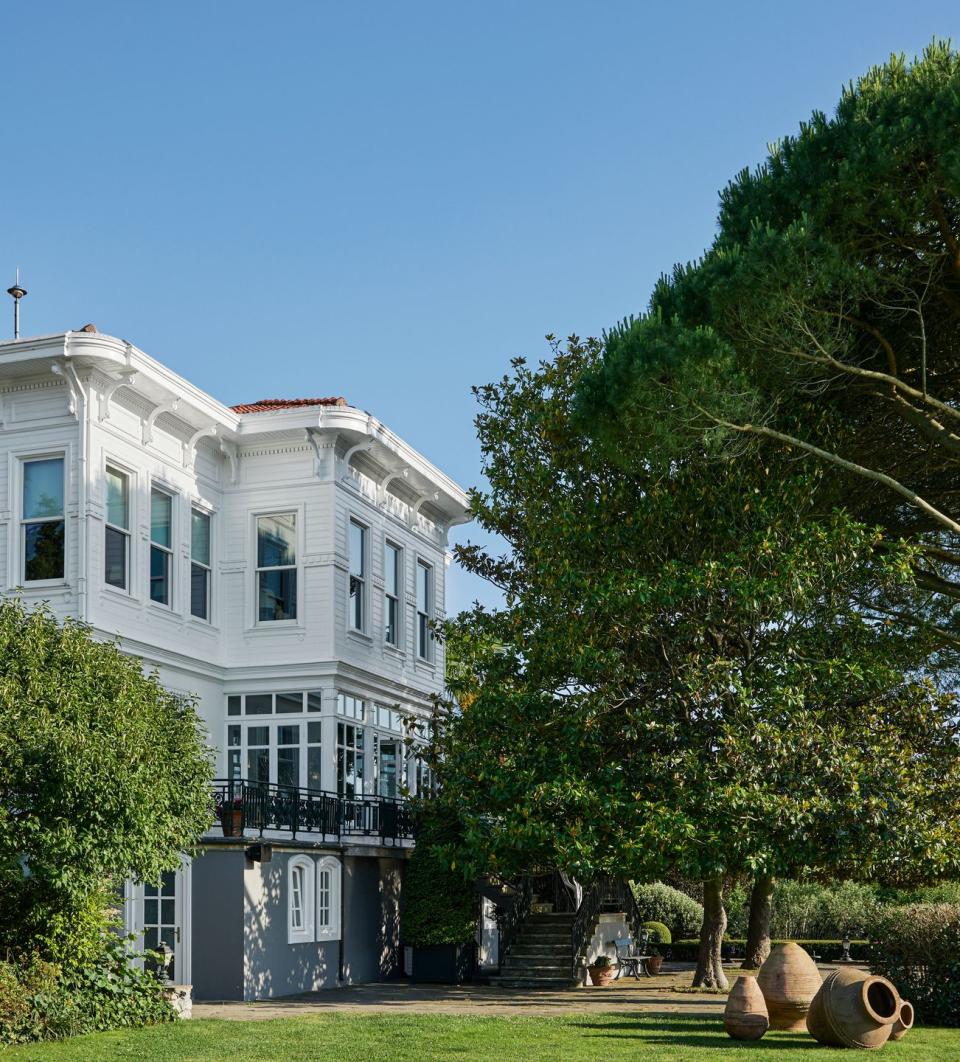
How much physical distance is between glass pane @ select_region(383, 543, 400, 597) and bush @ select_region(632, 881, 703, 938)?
13599mm

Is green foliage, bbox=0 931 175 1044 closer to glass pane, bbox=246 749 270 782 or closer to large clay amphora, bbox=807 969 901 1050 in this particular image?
glass pane, bbox=246 749 270 782

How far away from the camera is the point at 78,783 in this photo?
643 inches

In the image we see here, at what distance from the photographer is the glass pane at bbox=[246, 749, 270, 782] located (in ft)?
85.5

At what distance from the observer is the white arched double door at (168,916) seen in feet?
72.5

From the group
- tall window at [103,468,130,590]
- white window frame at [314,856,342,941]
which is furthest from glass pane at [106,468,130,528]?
white window frame at [314,856,342,941]

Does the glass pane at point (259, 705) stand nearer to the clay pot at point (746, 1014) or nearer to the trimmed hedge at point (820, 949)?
the clay pot at point (746, 1014)

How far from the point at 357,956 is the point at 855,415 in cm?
1404

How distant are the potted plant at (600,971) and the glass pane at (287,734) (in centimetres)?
712

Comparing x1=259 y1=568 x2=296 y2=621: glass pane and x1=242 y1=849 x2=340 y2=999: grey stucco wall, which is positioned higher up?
x1=259 y1=568 x2=296 y2=621: glass pane

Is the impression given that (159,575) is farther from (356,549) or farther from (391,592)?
(391,592)

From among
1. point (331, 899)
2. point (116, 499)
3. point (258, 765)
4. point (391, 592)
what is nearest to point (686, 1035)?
point (331, 899)

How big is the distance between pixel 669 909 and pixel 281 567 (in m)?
18.3

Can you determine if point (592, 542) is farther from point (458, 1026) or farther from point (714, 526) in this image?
point (458, 1026)

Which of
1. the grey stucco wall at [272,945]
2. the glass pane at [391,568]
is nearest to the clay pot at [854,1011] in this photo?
the grey stucco wall at [272,945]
